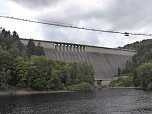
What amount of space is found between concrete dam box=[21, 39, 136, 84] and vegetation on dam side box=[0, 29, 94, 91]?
75.2 ft

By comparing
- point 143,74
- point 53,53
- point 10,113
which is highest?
point 53,53

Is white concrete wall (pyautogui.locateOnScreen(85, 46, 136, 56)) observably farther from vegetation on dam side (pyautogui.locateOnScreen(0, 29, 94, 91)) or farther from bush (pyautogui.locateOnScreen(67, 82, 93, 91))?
bush (pyautogui.locateOnScreen(67, 82, 93, 91))

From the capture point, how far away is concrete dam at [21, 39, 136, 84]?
133750 millimetres

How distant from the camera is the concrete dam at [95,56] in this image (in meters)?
134

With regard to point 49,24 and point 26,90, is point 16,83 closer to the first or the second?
point 26,90

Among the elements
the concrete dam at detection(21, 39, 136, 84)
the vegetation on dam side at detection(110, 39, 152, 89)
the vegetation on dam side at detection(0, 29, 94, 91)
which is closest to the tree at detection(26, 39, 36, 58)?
the vegetation on dam side at detection(0, 29, 94, 91)

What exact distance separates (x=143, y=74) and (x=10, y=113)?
69.9 meters

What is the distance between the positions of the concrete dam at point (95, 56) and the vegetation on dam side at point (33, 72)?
2291 centimetres

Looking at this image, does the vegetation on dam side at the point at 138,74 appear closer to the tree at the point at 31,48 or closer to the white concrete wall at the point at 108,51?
the white concrete wall at the point at 108,51

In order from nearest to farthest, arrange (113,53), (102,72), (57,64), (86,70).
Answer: (57,64) < (86,70) < (102,72) < (113,53)

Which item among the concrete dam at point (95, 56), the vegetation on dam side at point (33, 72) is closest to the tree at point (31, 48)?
the vegetation on dam side at point (33, 72)

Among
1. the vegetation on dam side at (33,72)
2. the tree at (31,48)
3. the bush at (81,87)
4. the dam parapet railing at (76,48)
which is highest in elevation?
the dam parapet railing at (76,48)

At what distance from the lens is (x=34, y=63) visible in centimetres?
9488

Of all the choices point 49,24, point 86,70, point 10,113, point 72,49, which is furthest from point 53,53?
point 49,24
